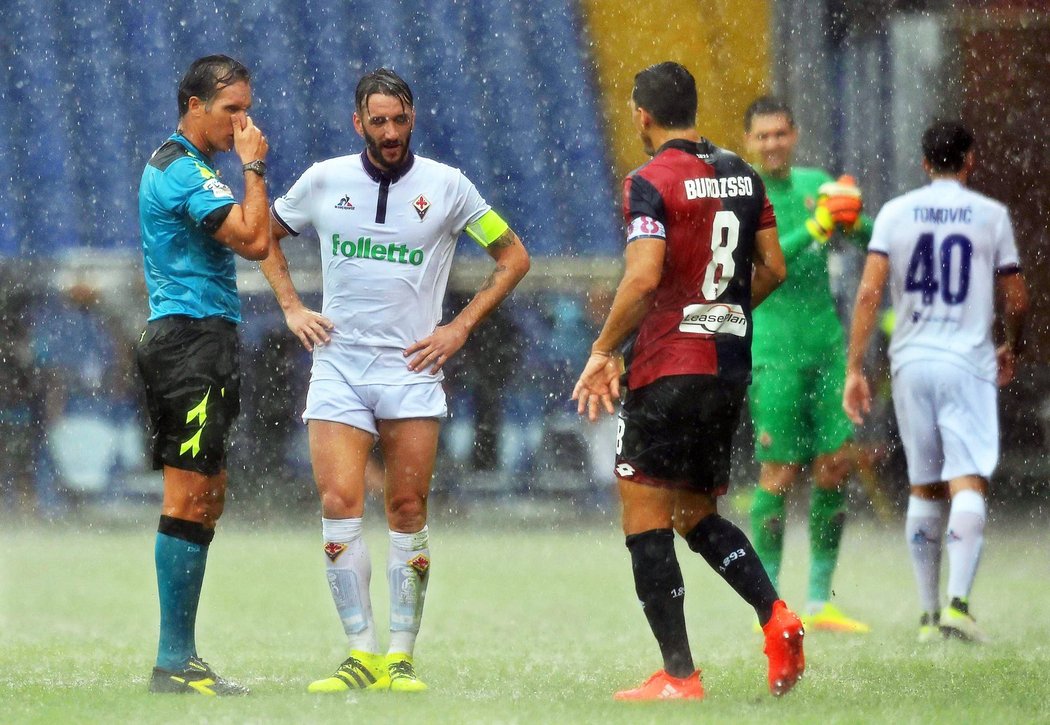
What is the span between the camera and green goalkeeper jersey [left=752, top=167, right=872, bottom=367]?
812cm

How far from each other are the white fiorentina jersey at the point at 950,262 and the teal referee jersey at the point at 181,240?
300 centimetres

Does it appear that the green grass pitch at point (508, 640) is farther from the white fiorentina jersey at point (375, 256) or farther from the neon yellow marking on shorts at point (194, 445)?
the white fiorentina jersey at point (375, 256)

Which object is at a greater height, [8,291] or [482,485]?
[8,291]

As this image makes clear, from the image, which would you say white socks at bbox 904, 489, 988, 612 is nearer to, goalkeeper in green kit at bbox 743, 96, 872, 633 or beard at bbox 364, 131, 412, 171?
goalkeeper in green kit at bbox 743, 96, 872, 633

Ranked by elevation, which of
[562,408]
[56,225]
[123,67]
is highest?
[123,67]

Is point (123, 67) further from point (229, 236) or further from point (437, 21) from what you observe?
point (229, 236)

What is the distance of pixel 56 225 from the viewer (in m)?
15.5

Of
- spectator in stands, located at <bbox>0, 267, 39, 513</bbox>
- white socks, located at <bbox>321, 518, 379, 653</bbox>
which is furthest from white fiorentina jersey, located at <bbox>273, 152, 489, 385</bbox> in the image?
spectator in stands, located at <bbox>0, 267, 39, 513</bbox>

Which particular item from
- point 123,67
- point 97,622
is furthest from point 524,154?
point 97,622

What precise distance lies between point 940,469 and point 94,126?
9932mm

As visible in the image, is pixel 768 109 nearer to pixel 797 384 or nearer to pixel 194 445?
pixel 797 384

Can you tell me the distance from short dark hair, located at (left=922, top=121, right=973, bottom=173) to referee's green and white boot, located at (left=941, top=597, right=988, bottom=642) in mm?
1810

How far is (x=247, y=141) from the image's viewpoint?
6.02 metres

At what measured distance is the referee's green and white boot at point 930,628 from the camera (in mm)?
7422
